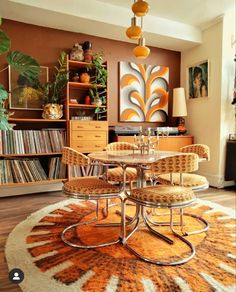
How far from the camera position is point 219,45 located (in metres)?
3.99

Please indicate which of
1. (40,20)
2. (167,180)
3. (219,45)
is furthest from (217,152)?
(40,20)

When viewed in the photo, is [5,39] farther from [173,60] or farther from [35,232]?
[173,60]

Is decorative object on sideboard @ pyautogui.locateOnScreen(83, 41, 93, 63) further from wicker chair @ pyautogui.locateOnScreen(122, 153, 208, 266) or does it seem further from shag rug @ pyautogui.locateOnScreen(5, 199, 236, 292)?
wicker chair @ pyautogui.locateOnScreen(122, 153, 208, 266)

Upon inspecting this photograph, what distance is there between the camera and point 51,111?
351 cm

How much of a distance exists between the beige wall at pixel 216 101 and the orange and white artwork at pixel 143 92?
0.69 metres

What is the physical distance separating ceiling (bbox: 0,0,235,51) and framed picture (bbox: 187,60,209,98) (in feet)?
1.44

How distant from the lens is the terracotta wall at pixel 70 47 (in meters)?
Result: 3.55

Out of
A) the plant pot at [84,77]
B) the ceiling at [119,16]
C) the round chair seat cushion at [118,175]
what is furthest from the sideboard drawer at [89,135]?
the ceiling at [119,16]

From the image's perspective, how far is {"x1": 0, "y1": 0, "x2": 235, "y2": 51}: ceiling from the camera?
323cm

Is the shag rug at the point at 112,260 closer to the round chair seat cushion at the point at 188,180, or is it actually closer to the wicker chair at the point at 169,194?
the wicker chair at the point at 169,194

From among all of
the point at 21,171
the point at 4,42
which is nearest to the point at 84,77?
the point at 21,171

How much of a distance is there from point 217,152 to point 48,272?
335 cm

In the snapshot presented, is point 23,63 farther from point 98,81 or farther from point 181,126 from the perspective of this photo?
point 181,126

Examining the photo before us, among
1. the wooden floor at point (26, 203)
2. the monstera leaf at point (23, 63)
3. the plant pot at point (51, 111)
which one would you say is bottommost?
the wooden floor at point (26, 203)
